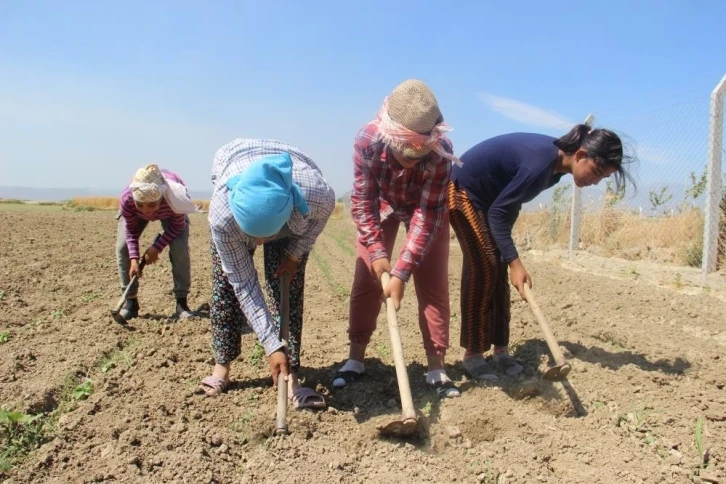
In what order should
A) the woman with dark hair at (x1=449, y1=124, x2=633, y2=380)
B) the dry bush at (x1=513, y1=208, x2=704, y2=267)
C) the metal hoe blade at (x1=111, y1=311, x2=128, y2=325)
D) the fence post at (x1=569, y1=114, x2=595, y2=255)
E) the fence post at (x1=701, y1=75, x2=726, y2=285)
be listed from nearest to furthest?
the woman with dark hair at (x1=449, y1=124, x2=633, y2=380), the metal hoe blade at (x1=111, y1=311, x2=128, y2=325), the fence post at (x1=701, y1=75, x2=726, y2=285), the dry bush at (x1=513, y1=208, x2=704, y2=267), the fence post at (x1=569, y1=114, x2=595, y2=255)

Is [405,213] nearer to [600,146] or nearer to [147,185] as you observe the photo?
[600,146]

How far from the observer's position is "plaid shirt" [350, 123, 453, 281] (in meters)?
2.71

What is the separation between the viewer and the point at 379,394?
9.93ft

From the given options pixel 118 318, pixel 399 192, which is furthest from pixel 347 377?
pixel 118 318

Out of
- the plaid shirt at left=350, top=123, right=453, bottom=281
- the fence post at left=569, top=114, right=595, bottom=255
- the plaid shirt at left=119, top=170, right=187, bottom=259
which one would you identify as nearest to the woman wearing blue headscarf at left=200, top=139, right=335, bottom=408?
the plaid shirt at left=350, top=123, right=453, bottom=281

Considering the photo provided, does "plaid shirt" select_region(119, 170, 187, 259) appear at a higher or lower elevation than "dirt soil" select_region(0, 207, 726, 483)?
higher

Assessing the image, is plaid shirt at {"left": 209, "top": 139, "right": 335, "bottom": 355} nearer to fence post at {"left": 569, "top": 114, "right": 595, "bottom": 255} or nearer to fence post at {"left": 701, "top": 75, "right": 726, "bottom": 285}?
fence post at {"left": 701, "top": 75, "right": 726, "bottom": 285}

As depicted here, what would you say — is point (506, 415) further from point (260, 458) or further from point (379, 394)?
point (260, 458)

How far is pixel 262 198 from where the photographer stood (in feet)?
7.18

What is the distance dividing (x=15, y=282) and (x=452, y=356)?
435 centimetres

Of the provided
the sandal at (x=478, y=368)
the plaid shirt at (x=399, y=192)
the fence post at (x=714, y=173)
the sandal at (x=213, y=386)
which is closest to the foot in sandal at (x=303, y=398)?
the sandal at (x=213, y=386)

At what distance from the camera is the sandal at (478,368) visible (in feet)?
10.5

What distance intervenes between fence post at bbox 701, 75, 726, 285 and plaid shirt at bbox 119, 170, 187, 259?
15.7 feet

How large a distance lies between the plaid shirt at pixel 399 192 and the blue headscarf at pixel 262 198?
52 cm
